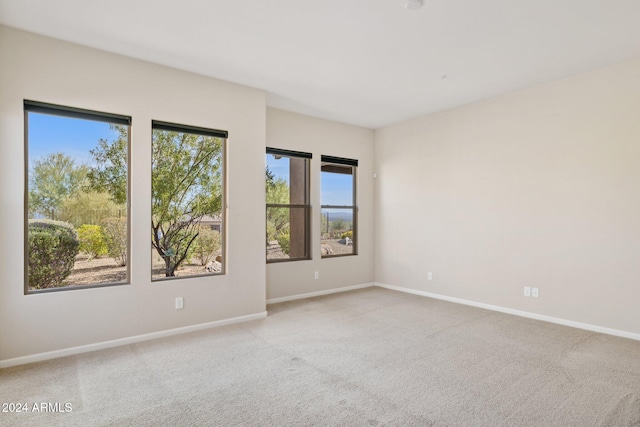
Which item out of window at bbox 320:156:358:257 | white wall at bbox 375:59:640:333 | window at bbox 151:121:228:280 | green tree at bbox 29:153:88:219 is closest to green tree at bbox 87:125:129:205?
green tree at bbox 29:153:88:219

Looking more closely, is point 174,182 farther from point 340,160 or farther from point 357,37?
point 340,160

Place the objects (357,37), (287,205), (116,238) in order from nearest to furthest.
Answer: (357,37) → (116,238) → (287,205)

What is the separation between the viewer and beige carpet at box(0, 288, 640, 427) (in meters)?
2.24

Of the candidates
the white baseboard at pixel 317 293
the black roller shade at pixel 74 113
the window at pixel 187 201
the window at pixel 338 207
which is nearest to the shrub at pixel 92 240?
the window at pixel 187 201

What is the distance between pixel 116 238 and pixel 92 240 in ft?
0.67

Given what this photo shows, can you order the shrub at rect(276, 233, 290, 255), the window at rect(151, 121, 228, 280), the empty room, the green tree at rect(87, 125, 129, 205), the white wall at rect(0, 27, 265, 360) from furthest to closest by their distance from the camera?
the shrub at rect(276, 233, 290, 255)
the window at rect(151, 121, 228, 280)
the green tree at rect(87, 125, 129, 205)
the white wall at rect(0, 27, 265, 360)
the empty room

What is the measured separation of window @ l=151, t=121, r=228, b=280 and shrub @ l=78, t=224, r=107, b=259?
0.46 m

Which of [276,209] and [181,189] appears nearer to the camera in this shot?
[181,189]

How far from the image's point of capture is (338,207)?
606cm

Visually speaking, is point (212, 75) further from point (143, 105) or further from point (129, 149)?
point (129, 149)

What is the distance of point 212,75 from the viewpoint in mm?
4020

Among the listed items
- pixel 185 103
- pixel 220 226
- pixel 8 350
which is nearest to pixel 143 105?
pixel 185 103

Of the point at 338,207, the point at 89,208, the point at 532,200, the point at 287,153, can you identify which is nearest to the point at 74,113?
the point at 89,208

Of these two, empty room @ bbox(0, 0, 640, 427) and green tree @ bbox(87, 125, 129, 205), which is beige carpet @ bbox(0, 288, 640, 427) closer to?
empty room @ bbox(0, 0, 640, 427)
